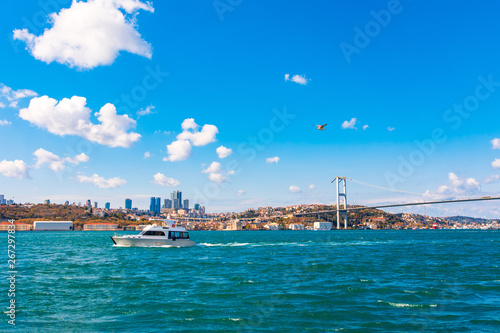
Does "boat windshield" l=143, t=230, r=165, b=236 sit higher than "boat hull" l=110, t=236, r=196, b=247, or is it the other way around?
"boat windshield" l=143, t=230, r=165, b=236

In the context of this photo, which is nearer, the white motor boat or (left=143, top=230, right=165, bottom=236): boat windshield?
the white motor boat

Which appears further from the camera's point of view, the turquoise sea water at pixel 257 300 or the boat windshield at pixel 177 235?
the boat windshield at pixel 177 235

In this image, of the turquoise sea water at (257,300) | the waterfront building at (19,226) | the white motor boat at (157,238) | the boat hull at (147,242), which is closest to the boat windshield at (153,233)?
the white motor boat at (157,238)

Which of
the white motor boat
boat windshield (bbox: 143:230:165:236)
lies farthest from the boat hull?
boat windshield (bbox: 143:230:165:236)

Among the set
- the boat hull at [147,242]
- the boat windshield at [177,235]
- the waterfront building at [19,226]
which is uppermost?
the boat windshield at [177,235]

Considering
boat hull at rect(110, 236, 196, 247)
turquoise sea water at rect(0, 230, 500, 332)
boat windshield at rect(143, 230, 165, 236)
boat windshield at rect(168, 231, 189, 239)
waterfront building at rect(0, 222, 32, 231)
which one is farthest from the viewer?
waterfront building at rect(0, 222, 32, 231)

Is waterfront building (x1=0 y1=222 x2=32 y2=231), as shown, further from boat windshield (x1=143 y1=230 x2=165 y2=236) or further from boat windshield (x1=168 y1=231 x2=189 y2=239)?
boat windshield (x1=168 y1=231 x2=189 y2=239)

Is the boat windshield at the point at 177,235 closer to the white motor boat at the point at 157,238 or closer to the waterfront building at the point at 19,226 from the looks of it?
the white motor boat at the point at 157,238

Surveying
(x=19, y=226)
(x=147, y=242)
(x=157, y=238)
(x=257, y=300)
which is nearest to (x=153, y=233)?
(x=157, y=238)

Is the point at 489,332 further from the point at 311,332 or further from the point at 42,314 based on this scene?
the point at 42,314
